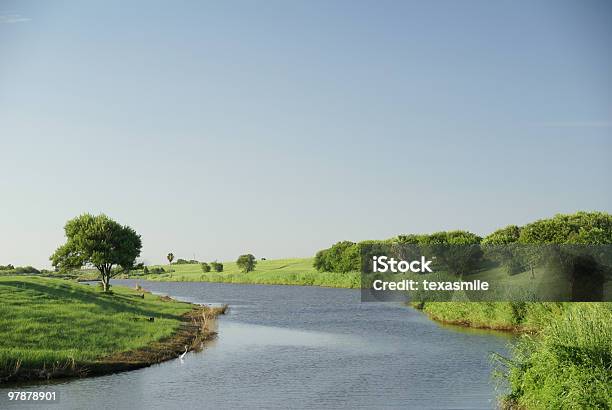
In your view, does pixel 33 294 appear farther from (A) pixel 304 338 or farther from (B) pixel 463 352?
(B) pixel 463 352

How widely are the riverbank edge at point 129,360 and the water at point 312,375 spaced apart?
1144mm

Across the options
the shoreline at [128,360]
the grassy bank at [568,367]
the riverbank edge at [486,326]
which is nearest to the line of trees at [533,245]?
the riverbank edge at [486,326]

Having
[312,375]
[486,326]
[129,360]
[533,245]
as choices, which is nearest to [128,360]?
[129,360]

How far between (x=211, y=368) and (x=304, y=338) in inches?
834

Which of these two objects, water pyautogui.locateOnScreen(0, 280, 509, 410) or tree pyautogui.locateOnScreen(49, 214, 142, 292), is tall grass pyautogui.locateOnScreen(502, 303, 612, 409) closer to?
water pyautogui.locateOnScreen(0, 280, 509, 410)

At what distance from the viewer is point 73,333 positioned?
48.6 meters

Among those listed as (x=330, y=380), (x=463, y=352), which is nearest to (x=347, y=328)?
(x=463, y=352)

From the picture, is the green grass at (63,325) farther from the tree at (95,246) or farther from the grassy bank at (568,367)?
the grassy bank at (568,367)

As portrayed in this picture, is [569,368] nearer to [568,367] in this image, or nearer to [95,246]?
[568,367]

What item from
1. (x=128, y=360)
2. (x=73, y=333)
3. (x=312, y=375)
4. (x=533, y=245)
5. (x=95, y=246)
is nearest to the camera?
(x=312, y=375)

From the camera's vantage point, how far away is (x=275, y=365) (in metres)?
48.2

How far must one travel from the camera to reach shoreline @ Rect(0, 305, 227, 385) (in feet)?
128

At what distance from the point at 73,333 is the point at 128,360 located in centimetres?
688

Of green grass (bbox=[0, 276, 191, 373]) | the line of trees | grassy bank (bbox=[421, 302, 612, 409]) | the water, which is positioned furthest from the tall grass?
the line of trees
